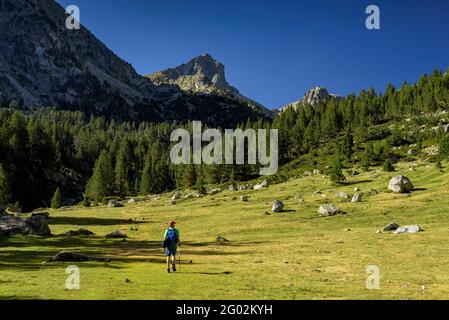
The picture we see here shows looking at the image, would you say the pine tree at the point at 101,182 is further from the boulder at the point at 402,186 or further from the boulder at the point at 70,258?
the boulder at the point at 70,258

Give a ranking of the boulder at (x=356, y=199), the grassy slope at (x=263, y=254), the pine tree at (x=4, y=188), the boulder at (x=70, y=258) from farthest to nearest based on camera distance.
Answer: the pine tree at (x=4, y=188)
the boulder at (x=356, y=199)
the boulder at (x=70, y=258)
the grassy slope at (x=263, y=254)

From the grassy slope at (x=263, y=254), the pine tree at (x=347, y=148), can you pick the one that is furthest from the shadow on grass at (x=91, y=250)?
the pine tree at (x=347, y=148)

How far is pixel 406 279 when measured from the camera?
26.5m

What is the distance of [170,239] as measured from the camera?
2958 cm

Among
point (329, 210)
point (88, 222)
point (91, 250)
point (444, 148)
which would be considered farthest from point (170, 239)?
point (444, 148)

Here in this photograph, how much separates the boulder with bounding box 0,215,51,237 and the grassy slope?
3.66 m

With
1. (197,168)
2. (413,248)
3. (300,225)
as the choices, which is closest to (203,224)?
(300,225)

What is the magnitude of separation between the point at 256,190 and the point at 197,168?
5638 centimetres

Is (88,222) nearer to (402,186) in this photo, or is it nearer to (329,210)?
(329,210)

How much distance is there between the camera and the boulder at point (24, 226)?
55406 millimetres

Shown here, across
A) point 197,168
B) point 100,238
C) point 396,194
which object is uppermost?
point 197,168

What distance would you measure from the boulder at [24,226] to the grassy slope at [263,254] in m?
3.66
